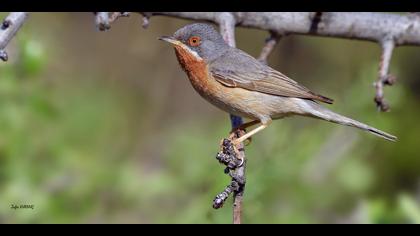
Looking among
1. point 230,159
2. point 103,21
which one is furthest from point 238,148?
point 103,21

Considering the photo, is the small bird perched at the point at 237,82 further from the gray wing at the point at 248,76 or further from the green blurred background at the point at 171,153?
the green blurred background at the point at 171,153

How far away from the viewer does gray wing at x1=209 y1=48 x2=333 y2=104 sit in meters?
5.24

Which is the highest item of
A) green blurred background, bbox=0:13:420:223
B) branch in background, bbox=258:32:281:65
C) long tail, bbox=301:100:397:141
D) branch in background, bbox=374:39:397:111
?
branch in background, bbox=374:39:397:111

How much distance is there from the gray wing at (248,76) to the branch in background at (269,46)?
0.13 m

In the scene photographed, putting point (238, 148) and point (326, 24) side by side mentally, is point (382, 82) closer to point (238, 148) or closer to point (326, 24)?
point (326, 24)

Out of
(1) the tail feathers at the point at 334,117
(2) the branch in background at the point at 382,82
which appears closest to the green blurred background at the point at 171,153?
(1) the tail feathers at the point at 334,117

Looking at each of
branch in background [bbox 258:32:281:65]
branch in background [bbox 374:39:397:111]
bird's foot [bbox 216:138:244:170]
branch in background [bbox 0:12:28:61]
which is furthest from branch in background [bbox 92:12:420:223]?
branch in background [bbox 0:12:28:61]

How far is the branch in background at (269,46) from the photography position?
16.8 ft

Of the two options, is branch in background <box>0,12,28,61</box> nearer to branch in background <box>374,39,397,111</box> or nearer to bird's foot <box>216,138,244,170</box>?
bird's foot <box>216,138,244,170</box>

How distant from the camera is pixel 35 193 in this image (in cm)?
579

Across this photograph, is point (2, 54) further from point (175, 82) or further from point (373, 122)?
point (175, 82)

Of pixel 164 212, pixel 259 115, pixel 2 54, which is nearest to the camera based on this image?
pixel 2 54
